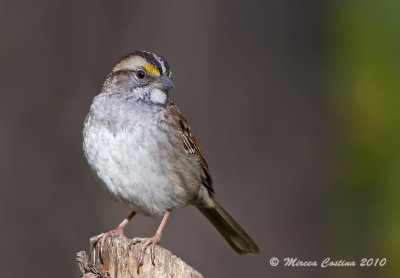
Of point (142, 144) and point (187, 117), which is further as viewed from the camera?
point (187, 117)

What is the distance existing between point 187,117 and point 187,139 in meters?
1.18

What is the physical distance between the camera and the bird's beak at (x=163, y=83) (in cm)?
515

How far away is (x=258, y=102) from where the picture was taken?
22.4ft

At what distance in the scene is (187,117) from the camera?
6.52 metres

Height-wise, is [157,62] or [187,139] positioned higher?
[157,62]

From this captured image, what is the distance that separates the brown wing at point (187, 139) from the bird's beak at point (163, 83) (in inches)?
7.4

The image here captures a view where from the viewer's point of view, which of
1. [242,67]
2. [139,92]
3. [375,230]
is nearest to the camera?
[139,92]

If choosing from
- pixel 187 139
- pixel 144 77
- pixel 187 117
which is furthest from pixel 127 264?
pixel 187 117

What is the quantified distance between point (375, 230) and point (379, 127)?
1.11 metres

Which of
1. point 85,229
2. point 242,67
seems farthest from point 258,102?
point 85,229

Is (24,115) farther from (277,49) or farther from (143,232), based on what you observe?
(277,49)
